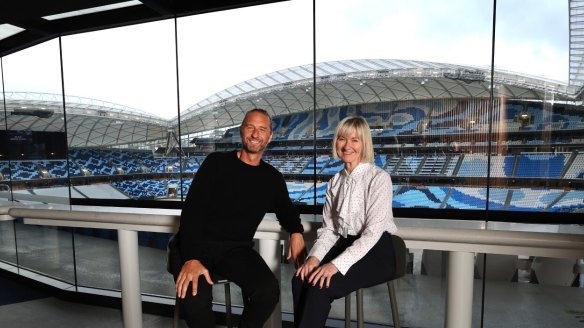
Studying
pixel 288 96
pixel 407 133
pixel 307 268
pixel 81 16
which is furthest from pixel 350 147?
pixel 407 133

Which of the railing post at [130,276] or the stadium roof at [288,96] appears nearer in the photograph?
the railing post at [130,276]

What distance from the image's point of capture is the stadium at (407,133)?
12.6 metres

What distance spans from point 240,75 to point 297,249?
13845mm

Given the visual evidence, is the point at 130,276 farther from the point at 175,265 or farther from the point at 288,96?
the point at 288,96

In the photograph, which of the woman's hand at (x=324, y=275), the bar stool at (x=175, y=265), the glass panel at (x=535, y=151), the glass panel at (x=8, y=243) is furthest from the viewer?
the glass panel at (x=8, y=243)

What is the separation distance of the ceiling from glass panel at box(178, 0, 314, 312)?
0.13m

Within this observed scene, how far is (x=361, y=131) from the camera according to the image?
125cm

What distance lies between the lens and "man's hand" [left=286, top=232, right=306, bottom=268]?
1364mm

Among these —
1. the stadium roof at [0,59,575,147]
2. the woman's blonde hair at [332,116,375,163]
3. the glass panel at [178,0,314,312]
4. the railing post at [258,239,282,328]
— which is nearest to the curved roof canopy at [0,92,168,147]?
the stadium roof at [0,59,575,147]

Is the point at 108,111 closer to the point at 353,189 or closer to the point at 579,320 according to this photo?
the point at 353,189

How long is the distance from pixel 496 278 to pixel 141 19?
4.19 m

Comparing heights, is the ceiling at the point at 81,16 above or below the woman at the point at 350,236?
above

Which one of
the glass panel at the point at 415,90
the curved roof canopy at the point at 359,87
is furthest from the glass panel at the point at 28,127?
the curved roof canopy at the point at 359,87

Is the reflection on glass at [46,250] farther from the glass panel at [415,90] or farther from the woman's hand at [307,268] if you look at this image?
the glass panel at [415,90]
